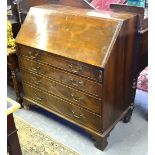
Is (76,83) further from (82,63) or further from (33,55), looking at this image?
(33,55)

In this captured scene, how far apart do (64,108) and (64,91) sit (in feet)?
0.61

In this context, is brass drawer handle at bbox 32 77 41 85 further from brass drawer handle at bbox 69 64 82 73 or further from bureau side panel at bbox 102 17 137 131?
bureau side panel at bbox 102 17 137 131

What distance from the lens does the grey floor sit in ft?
6.27

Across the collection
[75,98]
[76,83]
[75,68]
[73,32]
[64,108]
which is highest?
[73,32]

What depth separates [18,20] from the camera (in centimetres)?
257

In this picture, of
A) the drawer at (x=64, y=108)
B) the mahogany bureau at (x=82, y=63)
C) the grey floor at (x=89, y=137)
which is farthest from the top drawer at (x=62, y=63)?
the grey floor at (x=89, y=137)

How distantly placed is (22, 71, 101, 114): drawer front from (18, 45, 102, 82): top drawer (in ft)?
0.57

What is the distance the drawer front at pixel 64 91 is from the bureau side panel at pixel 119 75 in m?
0.08

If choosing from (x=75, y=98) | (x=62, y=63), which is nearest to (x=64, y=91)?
(x=75, y=98)

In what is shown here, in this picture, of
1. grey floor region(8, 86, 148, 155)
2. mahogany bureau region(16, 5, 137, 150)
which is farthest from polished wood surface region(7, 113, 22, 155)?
grey floor region(8, 86, 148, 155)

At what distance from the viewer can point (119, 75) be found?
1.79 meters
